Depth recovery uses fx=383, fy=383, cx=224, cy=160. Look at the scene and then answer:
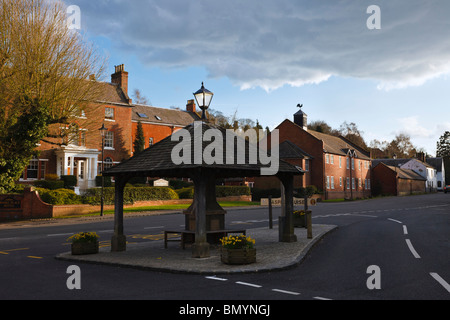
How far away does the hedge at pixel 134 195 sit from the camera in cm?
3090

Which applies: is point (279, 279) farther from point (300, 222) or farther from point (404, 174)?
point (404, 174)

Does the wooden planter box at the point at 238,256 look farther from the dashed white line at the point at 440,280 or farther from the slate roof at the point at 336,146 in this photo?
the slate roof at the point at 336,146

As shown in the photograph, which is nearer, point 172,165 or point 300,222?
point 172,165

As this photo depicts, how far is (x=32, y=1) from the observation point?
25922mm

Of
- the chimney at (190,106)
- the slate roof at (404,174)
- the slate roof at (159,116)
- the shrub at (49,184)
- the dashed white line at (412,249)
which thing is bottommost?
the dashed white line at (412,249)

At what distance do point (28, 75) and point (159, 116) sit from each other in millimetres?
29654

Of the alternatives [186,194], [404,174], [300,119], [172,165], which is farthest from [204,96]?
[404,174]

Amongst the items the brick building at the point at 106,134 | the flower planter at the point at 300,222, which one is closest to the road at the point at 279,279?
the flower planter at the point at 300,222

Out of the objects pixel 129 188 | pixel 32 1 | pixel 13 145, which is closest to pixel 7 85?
pixel 13 145

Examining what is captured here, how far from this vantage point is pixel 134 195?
3419 centimetres

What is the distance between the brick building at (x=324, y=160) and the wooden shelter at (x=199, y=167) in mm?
38671

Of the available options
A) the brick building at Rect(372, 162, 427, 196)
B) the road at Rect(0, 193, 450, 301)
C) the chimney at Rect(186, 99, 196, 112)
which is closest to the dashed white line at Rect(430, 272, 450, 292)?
the road at Rect(0, 193, 450, 301)
